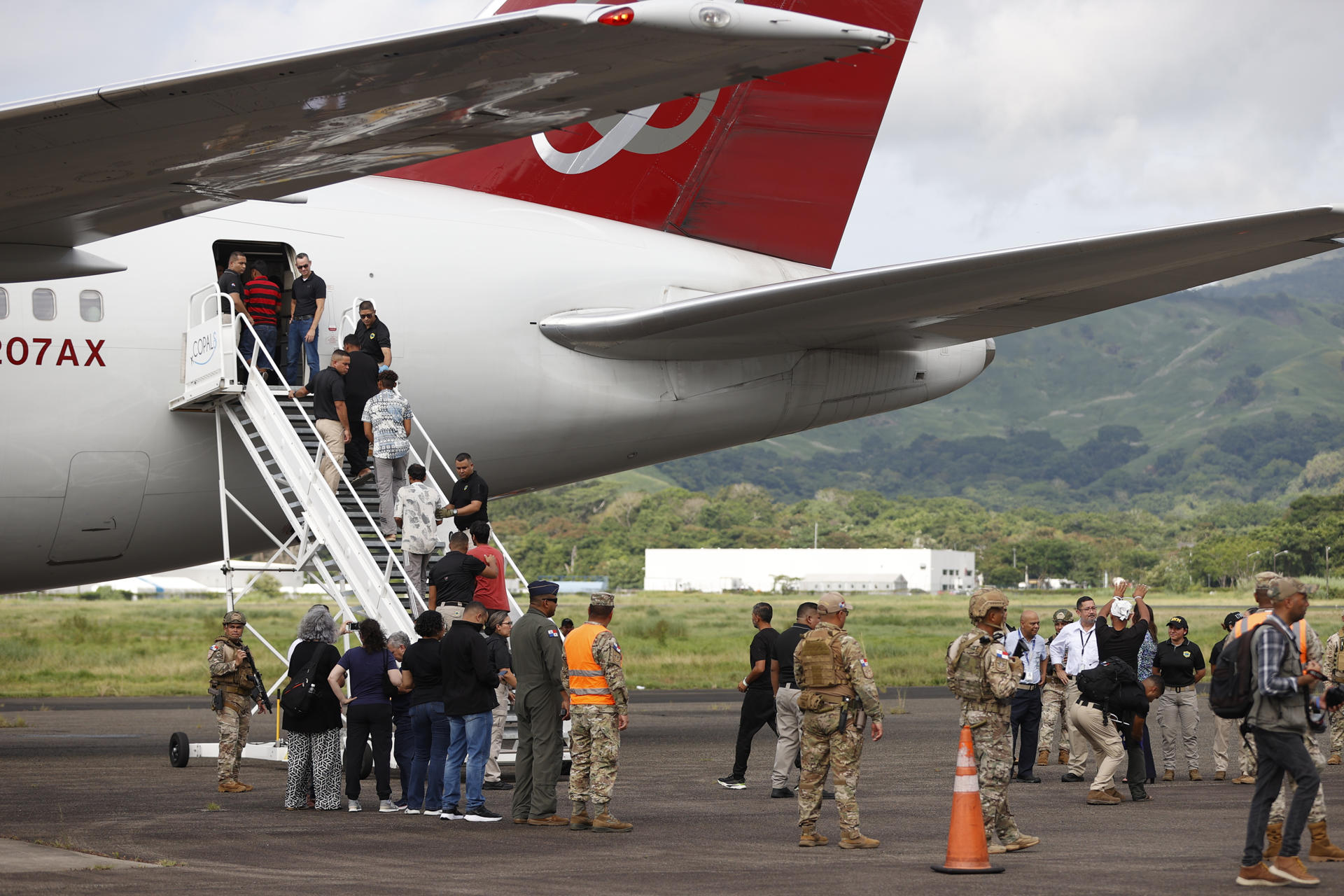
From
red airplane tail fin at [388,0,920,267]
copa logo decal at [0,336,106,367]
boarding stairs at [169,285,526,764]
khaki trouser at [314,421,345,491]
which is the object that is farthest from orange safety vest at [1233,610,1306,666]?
copa logo decal at [0,336,106,367]

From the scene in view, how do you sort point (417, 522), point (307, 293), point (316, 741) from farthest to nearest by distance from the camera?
point (307, 293) → point (417, 522) → point (316, 741)

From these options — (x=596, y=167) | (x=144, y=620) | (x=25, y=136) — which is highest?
(x=596, y=167)

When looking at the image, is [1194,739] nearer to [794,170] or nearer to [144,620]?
[794,170]

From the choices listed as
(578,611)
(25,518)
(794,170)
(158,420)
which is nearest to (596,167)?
(794,170)

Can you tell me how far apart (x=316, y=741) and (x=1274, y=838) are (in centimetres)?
810

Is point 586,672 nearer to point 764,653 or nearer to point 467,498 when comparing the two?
point 764,653

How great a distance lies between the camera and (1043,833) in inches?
476

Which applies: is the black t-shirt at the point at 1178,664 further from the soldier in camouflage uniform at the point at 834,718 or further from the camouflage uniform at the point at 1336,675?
the soldier in camouflage uniform at the point at 834,718

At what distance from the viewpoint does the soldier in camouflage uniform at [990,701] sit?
10766mm

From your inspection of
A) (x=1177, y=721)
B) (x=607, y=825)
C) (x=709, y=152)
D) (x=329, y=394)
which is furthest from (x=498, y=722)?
(x=709, y=152)

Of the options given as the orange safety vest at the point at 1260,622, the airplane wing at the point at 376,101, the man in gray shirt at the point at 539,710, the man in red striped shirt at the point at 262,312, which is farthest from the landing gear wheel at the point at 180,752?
the orange safety vest at the point at 1260,622

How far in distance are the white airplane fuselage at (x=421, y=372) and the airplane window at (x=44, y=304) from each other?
5 cm

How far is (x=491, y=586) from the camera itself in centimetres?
1472

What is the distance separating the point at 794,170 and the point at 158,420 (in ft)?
29.5
